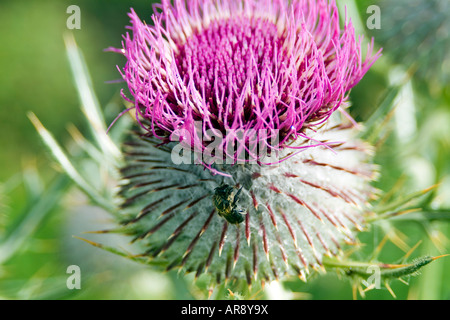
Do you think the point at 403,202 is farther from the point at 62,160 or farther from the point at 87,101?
the point at 87,101

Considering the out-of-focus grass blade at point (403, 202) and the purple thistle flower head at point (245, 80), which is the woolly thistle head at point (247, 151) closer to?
the purple thistle flower head at point (245, 80)

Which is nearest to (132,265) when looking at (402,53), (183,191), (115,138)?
(115,138)

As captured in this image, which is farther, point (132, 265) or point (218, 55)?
point (132, 265)

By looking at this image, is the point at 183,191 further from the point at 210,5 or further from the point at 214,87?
the point at 210,5

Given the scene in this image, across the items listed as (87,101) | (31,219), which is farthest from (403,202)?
(31,219)

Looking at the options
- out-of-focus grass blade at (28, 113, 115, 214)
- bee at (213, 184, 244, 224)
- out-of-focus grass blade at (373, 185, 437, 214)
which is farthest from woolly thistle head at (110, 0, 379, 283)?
out-of-focus grass blade at (28, 113, 115, 214)

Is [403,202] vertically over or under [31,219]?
under

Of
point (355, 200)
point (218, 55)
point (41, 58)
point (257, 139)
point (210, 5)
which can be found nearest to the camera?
point (257, 139)
